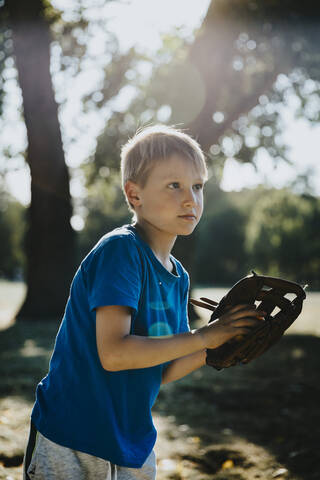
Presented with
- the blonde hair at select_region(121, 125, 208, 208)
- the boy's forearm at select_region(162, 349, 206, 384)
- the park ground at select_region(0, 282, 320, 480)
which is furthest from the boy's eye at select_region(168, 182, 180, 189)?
the park ground at select_region(0, 282, 320, 480)

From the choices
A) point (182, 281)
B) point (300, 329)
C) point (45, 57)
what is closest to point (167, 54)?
point (45, 57)

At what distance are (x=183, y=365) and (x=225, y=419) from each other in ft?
9.63

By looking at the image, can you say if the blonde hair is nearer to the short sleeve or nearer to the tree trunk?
the short sleeve

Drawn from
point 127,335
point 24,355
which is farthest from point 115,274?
point 24,355

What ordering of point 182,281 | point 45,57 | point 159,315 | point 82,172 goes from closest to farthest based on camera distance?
Answer: point 159,315
point 182,281
point 45,57
point 82,172

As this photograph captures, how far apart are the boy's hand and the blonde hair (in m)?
0.66

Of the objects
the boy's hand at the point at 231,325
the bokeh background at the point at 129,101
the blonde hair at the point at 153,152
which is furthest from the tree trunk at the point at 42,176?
the boy's hand at the point at 231,325

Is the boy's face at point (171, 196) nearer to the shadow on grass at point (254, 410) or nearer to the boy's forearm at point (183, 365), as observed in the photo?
the boy's forearm at point (183, 365)

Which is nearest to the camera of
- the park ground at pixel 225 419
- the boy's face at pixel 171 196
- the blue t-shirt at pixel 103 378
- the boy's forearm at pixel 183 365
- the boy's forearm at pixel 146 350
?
the boy's forearm at pixel 146 350

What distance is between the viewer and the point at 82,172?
60.5 feet

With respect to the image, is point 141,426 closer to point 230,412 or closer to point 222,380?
point 230,412

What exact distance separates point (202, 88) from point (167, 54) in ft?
8.61

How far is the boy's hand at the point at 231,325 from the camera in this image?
5.39ft

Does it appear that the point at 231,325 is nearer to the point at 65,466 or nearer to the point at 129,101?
the point at 65,466
